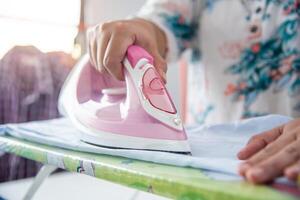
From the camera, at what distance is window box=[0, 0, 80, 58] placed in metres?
1.23

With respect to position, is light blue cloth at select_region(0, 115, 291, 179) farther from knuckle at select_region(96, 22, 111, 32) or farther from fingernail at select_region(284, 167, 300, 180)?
knuckle at select_region(96, 22, 111, 32)

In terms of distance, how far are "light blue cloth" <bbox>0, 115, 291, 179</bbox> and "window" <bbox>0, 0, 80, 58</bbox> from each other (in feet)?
1.47

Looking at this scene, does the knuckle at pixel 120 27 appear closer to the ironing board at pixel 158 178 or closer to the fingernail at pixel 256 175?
the ironing board at pixel 158 178

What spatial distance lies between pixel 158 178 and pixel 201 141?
0.30 metres

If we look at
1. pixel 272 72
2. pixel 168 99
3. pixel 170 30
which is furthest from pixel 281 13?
pixel 168 99

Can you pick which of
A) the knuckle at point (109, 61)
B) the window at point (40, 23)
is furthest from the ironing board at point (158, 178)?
the window at point (40, 23)

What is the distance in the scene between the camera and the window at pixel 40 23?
123 centimetres

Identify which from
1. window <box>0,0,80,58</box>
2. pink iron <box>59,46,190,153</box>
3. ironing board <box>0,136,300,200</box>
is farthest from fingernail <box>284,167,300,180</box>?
window <box>0,0,80,58</box>

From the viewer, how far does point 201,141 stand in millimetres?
690

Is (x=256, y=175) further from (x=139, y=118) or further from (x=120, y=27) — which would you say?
(x=120, y=27)

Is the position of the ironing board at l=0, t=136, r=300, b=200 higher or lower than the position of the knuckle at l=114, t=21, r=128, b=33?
lower

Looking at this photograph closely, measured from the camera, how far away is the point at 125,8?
1.60m

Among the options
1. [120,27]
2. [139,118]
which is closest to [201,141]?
[139,118]

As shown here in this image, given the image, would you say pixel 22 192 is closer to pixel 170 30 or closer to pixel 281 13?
pixel 170 30
